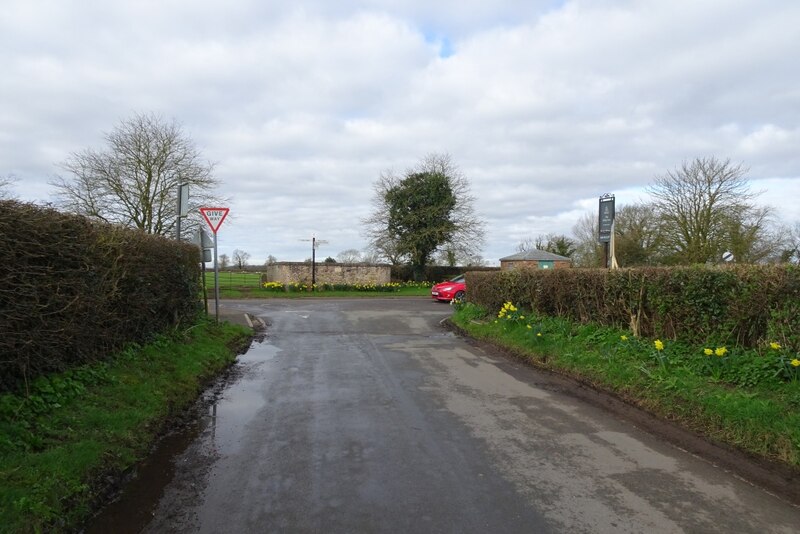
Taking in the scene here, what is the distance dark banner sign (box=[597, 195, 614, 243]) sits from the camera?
39.5 ft

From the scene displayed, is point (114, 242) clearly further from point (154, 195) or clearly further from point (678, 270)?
point (154, 195)

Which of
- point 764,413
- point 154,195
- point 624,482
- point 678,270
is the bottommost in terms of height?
point 624,482

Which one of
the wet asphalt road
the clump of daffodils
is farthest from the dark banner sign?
the wet asphalt road

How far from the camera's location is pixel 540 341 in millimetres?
10711

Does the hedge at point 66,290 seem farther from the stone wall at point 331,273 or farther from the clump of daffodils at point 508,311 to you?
the stone wall at point 331,273

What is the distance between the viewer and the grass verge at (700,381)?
5.12 metres

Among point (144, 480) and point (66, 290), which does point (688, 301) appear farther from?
point (66, 290)

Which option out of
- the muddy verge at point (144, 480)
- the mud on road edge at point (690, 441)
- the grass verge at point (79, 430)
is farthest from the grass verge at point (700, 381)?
the grass verge at point (79, 430)

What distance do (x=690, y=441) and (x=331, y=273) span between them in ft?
117

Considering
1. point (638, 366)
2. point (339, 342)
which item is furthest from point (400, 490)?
point (339, 342)

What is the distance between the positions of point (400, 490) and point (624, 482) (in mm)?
1838

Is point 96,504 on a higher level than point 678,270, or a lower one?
lower

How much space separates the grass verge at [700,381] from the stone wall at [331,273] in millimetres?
29451

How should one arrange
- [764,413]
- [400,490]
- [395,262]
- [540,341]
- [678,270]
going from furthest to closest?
[395,262] → [540,341] → [678,270] → [764,413] → [400,490]
